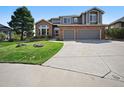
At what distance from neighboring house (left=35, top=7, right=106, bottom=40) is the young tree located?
198 cm

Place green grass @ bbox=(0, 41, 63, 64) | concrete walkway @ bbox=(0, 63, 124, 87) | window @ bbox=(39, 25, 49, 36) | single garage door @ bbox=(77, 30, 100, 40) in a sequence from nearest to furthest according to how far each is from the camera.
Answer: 1. concrete walkway @ bbox=(0, 63, 124, 87)
2. green grass @ bbox=(0, 41, 63, 64)
3. single garage door @ bbox=(77, 30, 100, 40)
4. window @ bbox=(39, 25, 49, 36)

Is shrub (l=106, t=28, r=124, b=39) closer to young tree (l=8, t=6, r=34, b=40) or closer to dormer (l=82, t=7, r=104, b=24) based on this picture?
dormer (l=82, t=7, r=104, b=24)

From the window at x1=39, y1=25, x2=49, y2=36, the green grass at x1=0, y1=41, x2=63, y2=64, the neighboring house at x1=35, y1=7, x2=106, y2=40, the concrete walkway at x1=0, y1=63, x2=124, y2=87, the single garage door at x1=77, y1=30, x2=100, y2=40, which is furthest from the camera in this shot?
the window at x1=39, y1=25, x2=49, y2=36

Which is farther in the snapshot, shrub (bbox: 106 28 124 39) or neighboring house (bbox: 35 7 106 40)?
neighboring house (bbox: 35 7 106 40)

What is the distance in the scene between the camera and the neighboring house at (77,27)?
99.0 feet

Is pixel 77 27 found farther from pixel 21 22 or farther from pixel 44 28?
pixel 21 22

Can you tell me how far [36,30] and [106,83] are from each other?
30371mm

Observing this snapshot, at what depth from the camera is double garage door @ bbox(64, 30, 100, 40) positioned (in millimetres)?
30381

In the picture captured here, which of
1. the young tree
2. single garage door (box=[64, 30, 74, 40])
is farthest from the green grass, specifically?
the young tree

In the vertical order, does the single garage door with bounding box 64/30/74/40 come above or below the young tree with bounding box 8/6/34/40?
below
